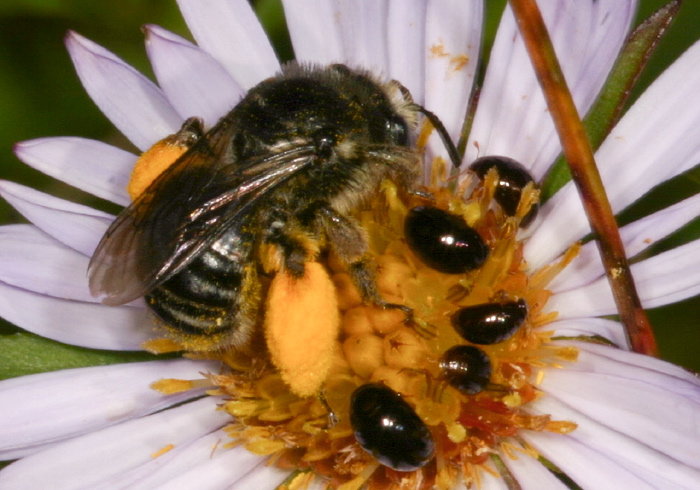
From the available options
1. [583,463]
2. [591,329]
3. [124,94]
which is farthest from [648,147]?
[124,94]

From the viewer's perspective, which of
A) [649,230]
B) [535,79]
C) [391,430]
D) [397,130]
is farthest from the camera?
[535,79]

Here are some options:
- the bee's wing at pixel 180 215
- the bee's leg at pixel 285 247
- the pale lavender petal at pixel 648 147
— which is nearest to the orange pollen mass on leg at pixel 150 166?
the bee's wing at pixel 180 215

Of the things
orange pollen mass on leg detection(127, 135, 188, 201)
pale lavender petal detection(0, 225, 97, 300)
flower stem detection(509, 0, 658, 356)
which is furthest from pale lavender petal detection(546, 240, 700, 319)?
pale lavender petal detection(0, 225, 97, 300)

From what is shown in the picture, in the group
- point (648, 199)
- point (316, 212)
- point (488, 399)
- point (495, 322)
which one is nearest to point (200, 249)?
point (316, 212)

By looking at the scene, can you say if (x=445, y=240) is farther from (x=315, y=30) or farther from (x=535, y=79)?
(x=315, y=30)

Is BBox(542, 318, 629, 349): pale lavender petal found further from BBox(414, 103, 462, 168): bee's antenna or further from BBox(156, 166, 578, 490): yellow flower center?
BBox(414, 103, 462, 168): bee's antenna

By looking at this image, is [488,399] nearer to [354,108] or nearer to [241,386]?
[241,386]
